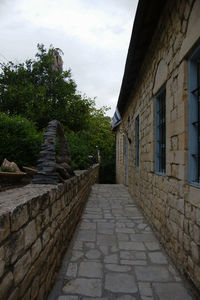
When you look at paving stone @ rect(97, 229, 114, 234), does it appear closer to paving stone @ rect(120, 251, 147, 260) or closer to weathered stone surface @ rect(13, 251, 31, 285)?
paving stone @ rect(120, 251, 147, 260)

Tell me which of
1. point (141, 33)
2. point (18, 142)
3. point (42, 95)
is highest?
point (42, 95)

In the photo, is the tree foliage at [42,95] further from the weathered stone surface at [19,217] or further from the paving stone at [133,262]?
the weathered stone surface at [19,217]

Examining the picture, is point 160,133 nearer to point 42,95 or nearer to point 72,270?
point 72,270

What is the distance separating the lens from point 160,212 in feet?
10.5

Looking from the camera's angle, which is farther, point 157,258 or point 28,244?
point 157,258

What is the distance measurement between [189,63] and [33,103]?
11132 millimetres

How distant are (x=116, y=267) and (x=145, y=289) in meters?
0.50

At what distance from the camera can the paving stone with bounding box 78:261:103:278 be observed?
2.22m

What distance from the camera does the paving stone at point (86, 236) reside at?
3.19 m

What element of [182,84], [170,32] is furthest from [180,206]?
[170,32]

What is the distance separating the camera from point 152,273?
2.27 metres

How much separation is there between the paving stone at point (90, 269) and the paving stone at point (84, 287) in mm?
96

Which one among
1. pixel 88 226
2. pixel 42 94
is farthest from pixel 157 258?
pixel 42 94

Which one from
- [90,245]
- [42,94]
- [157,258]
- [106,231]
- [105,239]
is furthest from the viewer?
[42,94]
